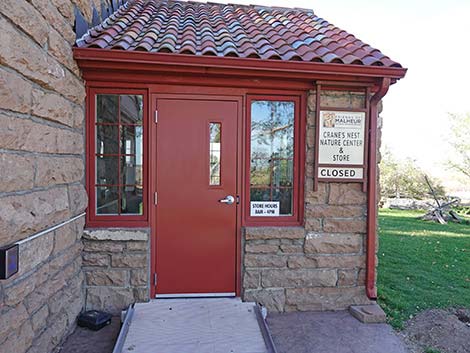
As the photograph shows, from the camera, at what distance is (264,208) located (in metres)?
3.57

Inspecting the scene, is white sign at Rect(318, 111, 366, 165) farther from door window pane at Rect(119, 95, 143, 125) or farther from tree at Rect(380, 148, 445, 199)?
tree at Rect(380, 148, 445, 199)

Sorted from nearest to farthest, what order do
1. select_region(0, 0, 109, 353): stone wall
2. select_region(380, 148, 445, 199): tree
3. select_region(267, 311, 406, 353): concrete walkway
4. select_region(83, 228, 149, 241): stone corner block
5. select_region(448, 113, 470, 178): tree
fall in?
1. select_region(0, 0, 109, 353): stone wall
2. select_region(267, 311, 406, 353): concrete walkway
3. select_region(83, 228, 149, 241): stone corner block
4. select_region(448, 113, 470, 178): tree
5. select_region(380, 148, 445, 199): tree

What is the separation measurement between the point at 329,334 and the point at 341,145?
1923 mm

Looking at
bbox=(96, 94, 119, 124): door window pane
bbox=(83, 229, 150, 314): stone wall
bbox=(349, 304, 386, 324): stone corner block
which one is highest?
bbox=(96, 94, 119, 124): door window pane

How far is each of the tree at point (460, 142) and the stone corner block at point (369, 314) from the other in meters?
16.9

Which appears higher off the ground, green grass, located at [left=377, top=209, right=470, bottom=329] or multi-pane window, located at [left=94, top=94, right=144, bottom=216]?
multi-pane window, located at [left=94, top=94, right=144, bottom=216]

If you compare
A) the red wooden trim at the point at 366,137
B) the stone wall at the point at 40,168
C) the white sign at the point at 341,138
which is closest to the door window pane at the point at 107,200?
the stone wall at the point at 40,168

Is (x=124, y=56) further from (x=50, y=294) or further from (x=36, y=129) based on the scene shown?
(x=50, y=294)

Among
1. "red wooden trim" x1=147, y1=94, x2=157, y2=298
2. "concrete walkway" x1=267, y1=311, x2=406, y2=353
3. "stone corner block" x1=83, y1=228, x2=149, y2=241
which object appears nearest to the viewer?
"concrete walkway" x1=267, y1=311, x2=406, y2=353

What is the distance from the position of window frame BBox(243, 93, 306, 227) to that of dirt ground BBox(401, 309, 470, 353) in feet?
4.99

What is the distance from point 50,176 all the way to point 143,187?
102 cm

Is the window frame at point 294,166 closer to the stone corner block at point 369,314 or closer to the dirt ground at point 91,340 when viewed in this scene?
the stone corner block at point 369,314

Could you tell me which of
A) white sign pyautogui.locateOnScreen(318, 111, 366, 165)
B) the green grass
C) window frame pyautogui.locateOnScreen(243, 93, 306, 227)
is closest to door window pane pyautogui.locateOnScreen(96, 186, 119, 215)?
window frame pyautogui.locateOnScreen(243, 93, 306, 227)

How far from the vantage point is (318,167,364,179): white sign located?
3.46 metres
